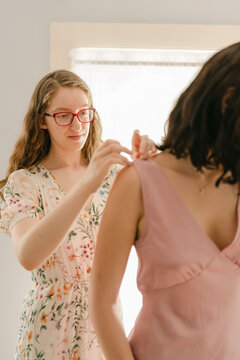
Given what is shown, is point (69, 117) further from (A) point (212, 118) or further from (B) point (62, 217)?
(A) point (212, 118)

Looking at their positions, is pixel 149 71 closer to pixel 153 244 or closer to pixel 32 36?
pixel 32 36

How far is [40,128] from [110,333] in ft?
2.94

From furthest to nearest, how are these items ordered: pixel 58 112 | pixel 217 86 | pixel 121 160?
pixel 58 112 → pixel 121 160 → pixel 217 86

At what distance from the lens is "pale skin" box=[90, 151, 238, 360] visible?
3.04ft

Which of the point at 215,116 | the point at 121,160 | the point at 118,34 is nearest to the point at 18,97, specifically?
the point at 118,34

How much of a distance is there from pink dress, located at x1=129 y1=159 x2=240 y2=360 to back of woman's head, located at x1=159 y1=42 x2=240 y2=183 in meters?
0.08

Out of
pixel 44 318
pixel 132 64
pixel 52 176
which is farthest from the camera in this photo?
pixel 132 64

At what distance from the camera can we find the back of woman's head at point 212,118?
896 millimetres

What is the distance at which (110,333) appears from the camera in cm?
96

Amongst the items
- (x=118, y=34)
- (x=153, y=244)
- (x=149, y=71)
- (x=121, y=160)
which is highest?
(x=118, y=34)

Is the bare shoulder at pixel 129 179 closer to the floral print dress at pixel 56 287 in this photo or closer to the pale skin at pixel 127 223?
the pale skin at pixel 127 223

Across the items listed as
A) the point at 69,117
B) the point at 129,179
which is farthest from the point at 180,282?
the point at 69,117

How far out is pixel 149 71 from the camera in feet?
8.37

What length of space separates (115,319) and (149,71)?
5.92ft
